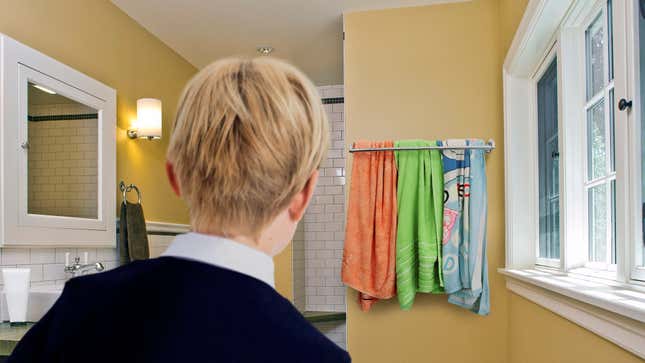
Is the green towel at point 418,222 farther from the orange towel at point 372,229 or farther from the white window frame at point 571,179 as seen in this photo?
the white window frame at point 571,179

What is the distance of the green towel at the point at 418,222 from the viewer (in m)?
2.60

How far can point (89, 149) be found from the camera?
2.63m

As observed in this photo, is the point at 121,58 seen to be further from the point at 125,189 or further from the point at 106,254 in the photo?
the point at 106,254

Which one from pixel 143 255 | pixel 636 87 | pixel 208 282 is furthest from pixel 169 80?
pixel 208 282

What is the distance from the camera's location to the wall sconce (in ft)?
10.00

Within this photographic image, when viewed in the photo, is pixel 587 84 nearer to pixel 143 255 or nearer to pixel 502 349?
pixel 502 349

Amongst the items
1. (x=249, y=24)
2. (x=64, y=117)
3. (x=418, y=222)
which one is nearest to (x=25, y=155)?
(x=64, y=117)

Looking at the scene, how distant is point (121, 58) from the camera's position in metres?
3.02

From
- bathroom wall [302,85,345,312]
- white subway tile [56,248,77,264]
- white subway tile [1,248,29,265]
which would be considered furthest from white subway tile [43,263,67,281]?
bathroom wall [302,85,345,312]

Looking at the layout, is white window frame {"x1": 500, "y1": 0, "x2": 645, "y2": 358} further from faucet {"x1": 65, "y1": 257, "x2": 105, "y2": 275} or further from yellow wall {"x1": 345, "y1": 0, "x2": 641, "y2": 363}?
faucet {"x1": 65, "y1": 257, "x2": 105, "y2": 275}

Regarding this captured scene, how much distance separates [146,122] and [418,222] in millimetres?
1725

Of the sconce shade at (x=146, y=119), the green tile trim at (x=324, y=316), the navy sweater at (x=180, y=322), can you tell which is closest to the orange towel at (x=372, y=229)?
the sconce shade at (x=146, y=119)

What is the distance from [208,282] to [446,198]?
7.53 ft

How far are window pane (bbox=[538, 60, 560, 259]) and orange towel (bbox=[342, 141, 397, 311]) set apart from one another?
2.40ft
